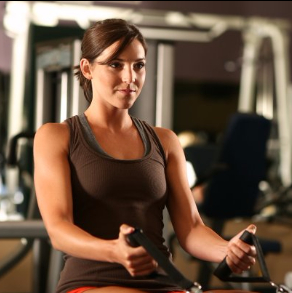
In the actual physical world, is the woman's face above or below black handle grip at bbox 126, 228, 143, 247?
above

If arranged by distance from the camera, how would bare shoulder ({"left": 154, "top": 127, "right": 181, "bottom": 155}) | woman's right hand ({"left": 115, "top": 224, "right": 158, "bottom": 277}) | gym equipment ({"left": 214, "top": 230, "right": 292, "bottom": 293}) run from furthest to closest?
bare shoulder ({"left": 154, "top": 127, "right": 181, "bottom": 155}), gym equipment ({"left": 214, "top": 230, "right": 292, "bottom": 293}), woman's right hand ({"left": 115, "top": 224, "right": 158, "bottom": 277})

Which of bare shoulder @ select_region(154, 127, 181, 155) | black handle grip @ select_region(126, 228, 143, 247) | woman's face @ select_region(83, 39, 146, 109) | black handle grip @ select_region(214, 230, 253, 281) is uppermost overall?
woman's face @ select_region(83, 39, 146, 109)

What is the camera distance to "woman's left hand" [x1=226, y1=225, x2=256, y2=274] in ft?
4.36

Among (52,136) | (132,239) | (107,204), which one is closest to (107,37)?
(52,136)

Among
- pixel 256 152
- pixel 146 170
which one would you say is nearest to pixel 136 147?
pixel 146 170

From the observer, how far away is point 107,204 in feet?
4.51

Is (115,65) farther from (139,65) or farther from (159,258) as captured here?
(159,258)

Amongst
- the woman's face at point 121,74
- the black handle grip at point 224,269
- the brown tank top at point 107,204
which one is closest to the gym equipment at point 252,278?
the black handle grip at point 224,269

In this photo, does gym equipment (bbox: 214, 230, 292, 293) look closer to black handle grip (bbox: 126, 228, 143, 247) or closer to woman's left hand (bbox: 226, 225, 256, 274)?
woman's left hand (bbox: 226, 225, 256, 274)

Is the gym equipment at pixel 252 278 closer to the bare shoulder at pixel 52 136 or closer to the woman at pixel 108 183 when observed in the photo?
the woman at pixel 108 183

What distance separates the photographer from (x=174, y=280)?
1.17 m

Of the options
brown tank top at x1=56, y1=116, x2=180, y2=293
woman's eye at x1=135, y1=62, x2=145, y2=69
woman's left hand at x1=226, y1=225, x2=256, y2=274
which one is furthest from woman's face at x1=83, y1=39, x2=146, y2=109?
woman's left hand at x1=226, y1=225, x2=256, y2=274

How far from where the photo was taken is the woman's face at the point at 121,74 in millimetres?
1402

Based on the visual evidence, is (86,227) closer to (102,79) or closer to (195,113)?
(102,79)
